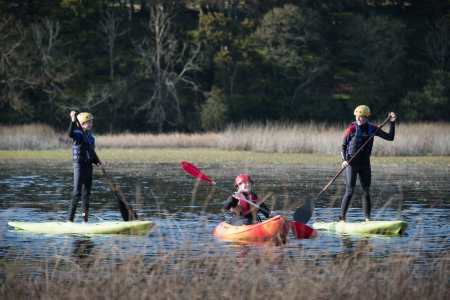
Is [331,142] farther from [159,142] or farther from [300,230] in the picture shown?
[300,230]

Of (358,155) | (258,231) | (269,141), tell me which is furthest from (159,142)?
(258,231)

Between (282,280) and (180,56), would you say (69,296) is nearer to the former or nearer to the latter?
(282,280)

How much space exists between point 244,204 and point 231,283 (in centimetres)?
494

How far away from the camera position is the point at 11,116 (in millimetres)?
51594

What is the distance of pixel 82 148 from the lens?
1623 cm

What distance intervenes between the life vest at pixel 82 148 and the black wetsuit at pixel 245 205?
8.29 ft

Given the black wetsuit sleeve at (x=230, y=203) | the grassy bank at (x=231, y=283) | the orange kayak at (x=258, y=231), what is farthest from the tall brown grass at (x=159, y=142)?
the grassy bank at (x=231, y=283)

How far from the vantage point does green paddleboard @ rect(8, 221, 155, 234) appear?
15.5 metres

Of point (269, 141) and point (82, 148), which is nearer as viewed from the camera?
point (82, 148)

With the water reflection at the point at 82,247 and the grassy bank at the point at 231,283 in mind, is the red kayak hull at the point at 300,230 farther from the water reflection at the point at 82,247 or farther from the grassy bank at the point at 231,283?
the grassy bank at the point at 231,283

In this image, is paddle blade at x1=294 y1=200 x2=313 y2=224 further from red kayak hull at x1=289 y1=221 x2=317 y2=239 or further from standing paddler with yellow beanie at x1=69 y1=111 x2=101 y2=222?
standing paddler with yellow beanie at x1=69 y1=111 x2=101 y2=222

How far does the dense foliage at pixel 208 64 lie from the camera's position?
53.1 metres

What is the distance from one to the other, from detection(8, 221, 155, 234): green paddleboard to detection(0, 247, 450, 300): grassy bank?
3.54m

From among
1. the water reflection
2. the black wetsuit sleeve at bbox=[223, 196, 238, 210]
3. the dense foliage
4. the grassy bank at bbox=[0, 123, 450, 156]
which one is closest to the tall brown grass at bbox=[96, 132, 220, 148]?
the grassy bank at bbox=[0, 123, 450, 156]
